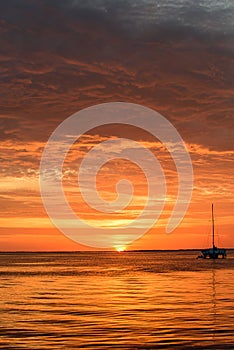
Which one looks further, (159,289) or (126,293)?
(159,289)

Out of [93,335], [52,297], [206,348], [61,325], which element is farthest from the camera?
[52,297]

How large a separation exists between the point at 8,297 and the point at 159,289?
18.6 m

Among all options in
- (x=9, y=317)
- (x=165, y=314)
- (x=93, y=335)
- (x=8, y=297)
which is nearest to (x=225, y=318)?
(x=165, y=314)

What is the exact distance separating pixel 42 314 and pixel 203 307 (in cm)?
1389

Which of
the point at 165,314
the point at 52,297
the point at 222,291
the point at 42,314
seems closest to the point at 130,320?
the point at 165,314

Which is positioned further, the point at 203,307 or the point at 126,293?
the point at 126,293

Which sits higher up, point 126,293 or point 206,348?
point 126,293

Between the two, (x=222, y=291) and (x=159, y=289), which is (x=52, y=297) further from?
(x=222, y=291)

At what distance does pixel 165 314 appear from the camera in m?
45.8

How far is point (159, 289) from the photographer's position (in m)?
71.2

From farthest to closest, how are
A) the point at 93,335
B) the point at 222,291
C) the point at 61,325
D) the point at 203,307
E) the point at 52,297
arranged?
the point at 222,291 < the point at 52,297 < the point at 203,307 < the point at 61,325 < the point at 93,335

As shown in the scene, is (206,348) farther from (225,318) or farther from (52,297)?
(52,297)

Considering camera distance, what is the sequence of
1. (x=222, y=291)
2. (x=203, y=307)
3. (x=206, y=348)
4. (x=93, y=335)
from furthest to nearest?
(x=222, y=291) < (x=203, y=307) < (x=93, y=335) < (x=206, y=348)

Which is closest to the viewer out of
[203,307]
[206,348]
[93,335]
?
[206,348]
